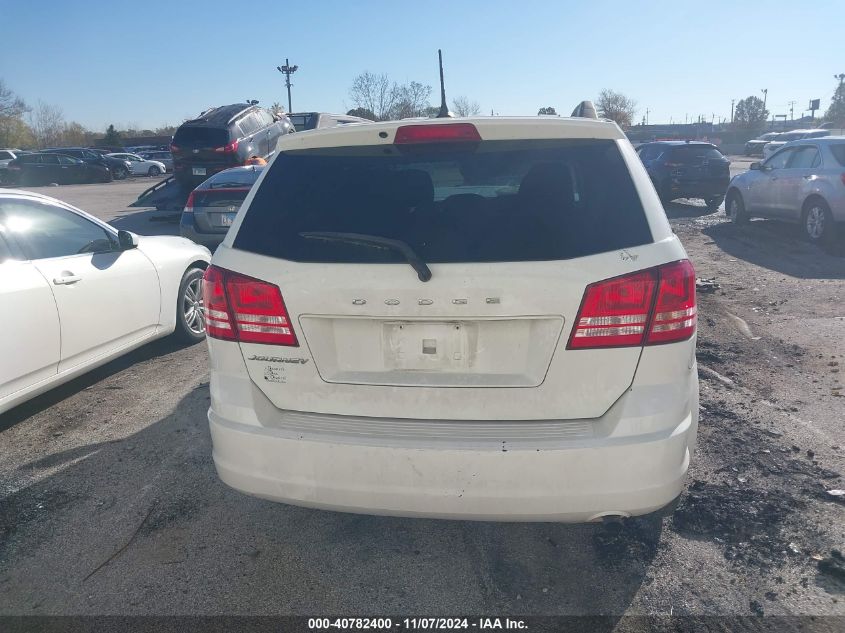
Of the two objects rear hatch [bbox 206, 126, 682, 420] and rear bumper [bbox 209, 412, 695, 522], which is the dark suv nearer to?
rear hatch [bbox 206, 126, 682, 420]

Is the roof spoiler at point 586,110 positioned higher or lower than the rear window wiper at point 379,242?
higher

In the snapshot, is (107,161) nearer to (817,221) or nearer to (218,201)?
(218,201)

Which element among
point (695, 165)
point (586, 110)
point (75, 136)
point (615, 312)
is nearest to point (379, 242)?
point (615, 312)

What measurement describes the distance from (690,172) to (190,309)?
13233mm

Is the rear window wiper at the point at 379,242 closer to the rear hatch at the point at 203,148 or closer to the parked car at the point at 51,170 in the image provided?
the rear hatch at the point at 203,148

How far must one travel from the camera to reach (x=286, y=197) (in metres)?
2.72

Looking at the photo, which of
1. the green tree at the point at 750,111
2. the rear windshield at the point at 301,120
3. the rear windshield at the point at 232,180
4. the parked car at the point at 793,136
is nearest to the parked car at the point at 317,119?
the rear windshield at the point at 301,120

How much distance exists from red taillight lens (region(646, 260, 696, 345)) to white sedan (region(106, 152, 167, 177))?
41.9 metres

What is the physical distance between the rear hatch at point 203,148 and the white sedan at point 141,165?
1063 inches

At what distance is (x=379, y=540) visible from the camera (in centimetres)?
320

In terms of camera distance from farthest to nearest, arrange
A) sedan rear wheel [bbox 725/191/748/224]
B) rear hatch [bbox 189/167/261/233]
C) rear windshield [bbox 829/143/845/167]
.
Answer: sedan rear wheel [bbox 725/191/748/224] → rear windshield [bbox 829/143/845/167] → rear hatch [bbox 189/167/261/233]

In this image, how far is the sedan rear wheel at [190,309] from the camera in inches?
239

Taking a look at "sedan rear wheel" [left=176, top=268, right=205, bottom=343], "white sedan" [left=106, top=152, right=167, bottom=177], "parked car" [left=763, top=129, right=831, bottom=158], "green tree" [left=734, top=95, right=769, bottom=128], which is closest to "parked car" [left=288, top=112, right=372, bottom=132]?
"sedan rear wheel" [left=176, top=268, right=205, bottom=343]

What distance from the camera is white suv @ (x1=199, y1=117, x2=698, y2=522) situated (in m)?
2.40
